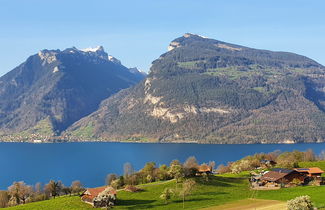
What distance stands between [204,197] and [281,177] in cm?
2873

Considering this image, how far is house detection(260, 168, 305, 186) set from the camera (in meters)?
118

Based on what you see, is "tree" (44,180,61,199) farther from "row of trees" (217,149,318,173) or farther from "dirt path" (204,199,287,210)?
"row of trees" (217,149,318,173)

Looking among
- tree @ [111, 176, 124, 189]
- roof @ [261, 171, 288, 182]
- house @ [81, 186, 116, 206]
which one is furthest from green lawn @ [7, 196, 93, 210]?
roof @ [261, 171, 288, 182]

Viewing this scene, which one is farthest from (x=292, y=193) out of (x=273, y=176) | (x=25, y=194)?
(x=25, y=194)

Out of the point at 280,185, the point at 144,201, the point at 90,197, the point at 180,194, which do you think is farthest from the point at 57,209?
the point at 280,185

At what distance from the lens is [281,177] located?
119562 millimetres

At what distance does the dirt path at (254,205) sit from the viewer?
8775cm

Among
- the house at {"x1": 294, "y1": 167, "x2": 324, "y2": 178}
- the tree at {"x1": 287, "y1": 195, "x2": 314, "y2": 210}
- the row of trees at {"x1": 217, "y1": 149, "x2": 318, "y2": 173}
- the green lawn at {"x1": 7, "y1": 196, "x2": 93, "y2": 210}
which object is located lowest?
the row of trees at {"x1": 217, "y1": 149, "x2": 318, "y2": 173}

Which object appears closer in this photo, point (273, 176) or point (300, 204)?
point (300, 204)

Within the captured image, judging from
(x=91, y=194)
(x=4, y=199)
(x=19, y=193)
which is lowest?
(x=4, y=199)

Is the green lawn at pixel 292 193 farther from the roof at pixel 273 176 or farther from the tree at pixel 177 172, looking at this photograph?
the tree at pixel 177 172

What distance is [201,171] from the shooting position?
125312 mm

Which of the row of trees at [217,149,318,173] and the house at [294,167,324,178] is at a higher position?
the house at [294,167,324,178]

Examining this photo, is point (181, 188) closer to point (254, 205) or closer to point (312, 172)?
point (254, 205)
